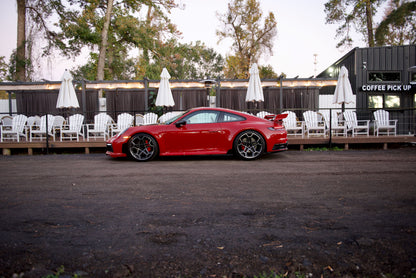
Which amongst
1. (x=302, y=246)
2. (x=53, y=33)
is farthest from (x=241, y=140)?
(x=53, y=33)

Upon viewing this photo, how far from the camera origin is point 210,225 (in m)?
2.80

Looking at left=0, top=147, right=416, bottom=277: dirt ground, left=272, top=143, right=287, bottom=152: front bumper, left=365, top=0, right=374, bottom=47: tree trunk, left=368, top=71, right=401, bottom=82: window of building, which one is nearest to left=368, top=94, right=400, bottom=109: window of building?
left=368, top=71, right=401, bottom=82: window of building

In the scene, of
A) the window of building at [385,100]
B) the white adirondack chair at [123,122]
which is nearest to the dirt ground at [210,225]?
the white adirondack chair at [123,122]

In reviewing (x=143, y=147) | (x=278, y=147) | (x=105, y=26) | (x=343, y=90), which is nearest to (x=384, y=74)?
(x=343, y=90)

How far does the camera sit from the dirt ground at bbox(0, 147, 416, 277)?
2.03m

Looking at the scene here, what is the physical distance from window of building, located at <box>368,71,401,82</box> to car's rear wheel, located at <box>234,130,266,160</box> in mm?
14938

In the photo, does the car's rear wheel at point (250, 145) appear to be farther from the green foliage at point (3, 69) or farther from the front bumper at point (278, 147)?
the green foliage at point (3, 69)

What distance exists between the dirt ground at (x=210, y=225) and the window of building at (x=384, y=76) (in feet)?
52.7

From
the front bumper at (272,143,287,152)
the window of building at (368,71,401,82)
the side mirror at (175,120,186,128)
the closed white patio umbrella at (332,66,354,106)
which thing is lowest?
the front bumper at (272,143,287,152)

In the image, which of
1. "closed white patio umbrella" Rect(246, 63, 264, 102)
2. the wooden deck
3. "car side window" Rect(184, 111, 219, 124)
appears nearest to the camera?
"car side window" Rect(184, 111, 219, 124)

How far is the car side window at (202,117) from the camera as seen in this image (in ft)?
24.6

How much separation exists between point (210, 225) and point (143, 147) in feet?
16.6

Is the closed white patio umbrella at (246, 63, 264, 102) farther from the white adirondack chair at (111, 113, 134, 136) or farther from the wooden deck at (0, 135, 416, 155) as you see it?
the white adirondack chair at (111, 113, 134, 136)

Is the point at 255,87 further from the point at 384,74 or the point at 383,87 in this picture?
the point at 384,74
